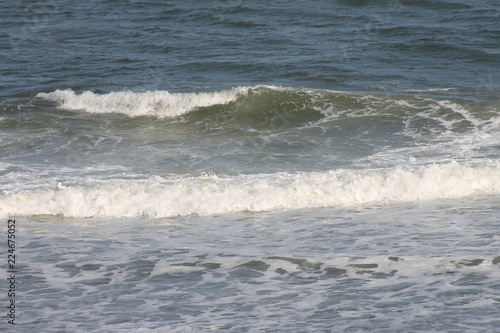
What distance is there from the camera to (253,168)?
1069 cm

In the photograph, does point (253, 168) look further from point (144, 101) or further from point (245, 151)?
point (144, 101)

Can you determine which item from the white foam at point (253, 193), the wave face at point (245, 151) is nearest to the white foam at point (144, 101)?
the wave face at point (245, 151)

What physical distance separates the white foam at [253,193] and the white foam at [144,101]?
218 inches

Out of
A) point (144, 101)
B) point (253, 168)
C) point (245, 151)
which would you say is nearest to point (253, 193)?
point (253, 168)

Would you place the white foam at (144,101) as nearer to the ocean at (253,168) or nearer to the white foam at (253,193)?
the ocean at (253,168)

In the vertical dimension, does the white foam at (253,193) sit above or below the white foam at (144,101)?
below

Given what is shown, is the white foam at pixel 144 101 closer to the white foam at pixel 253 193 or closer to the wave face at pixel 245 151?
the wave face at pixel 245 151

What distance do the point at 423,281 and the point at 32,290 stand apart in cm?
350

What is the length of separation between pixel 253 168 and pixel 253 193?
1424 millimetres

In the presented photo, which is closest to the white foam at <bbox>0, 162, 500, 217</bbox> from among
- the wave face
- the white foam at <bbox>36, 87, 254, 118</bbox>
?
the wave face

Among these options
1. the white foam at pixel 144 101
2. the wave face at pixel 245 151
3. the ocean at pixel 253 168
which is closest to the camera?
the ocean at pixel 253 168

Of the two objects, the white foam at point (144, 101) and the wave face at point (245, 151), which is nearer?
the wave face at point (245, 151)

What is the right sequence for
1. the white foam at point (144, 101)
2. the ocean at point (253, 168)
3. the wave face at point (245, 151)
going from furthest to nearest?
the white foam at point (144, 101) → the wave face at point (245, 151) → the ocean at point (253, 168)

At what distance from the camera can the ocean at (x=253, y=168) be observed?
5707 mm
